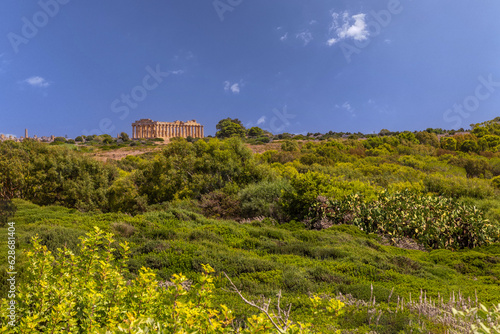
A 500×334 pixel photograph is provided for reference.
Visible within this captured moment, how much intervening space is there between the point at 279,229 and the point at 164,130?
252 feet

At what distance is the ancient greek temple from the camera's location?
81.0m

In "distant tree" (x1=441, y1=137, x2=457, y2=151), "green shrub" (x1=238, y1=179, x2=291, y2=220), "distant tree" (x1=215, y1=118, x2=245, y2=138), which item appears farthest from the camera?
"distant tree" (x1=215, y1=118, x2=245, y2=138)

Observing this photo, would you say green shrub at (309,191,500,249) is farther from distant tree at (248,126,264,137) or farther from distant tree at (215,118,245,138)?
distant tree at (248,126,264,137)

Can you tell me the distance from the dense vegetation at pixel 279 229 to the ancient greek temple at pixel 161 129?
67064 millimetres

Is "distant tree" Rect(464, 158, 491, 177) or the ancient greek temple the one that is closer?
"distant tree" Rect(464, 158, 491, 177)

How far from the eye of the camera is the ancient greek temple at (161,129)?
8100cm

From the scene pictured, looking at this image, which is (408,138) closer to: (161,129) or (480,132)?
(480,132)

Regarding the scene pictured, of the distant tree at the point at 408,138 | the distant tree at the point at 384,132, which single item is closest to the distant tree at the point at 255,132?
the distant tree at the point at 384,132

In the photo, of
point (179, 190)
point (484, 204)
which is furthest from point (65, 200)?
point (484, 204)

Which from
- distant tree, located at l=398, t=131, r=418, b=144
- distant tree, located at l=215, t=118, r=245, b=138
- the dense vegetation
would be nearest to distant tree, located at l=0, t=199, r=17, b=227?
the dense vegetation

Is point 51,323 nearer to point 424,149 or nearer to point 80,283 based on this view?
point 80,283

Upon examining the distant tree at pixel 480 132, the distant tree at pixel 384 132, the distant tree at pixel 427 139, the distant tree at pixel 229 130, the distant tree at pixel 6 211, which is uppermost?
the distant tree at pixel 229 130

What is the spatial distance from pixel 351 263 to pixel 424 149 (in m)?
29.7

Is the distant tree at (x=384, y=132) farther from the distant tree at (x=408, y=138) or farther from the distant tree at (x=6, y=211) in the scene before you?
the distant tree at (x=6, y=211)
